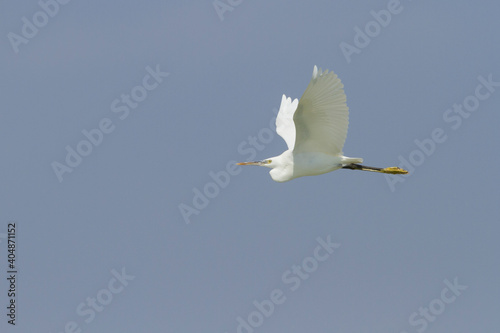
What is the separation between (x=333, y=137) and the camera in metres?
20.9

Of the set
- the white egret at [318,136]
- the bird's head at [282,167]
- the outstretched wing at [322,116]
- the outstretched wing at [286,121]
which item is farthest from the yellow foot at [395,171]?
the outstretched wing at [286,121]

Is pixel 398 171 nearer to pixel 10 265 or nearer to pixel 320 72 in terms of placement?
pixel 320 72

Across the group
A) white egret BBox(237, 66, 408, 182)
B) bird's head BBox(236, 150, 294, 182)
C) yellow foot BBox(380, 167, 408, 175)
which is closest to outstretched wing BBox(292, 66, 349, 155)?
white egret BBox(237, 66, 408, 182)

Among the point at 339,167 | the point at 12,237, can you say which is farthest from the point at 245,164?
the point at 12,237

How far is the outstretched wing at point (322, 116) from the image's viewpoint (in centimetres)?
1925

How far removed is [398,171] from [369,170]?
2.90 ft

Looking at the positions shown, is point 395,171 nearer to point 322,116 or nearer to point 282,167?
point 282,167

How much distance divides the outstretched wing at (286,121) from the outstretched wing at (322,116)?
2.64m

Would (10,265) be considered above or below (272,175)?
above

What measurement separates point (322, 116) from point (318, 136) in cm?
83

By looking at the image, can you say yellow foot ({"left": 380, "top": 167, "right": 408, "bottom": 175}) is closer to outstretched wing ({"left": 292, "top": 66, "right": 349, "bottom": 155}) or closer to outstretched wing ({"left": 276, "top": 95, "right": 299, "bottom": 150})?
outstretched wing ({"left": 292, "top": 66, "right": 349, "bottom": 155})

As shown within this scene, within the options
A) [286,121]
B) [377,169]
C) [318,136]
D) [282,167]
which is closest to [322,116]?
[318,136]

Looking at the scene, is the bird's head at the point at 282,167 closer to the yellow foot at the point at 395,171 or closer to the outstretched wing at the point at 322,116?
the outstretched wing at the point at 322,116

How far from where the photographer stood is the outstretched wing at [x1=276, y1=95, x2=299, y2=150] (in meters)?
24.1
